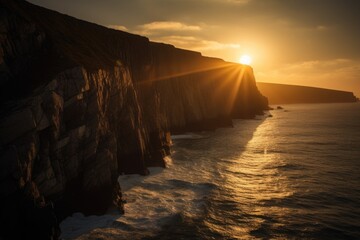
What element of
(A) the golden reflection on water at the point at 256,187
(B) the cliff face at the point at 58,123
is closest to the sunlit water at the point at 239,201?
(A) the golden reflection on water at the point at 256,187

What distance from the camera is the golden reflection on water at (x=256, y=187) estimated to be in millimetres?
17844

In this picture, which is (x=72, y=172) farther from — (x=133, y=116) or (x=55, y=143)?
(x=133, y=116)

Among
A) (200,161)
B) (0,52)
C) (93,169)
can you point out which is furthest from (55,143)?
(200,161)

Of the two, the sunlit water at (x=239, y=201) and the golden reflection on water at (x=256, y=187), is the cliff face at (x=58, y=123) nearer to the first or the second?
the sunlit water at (x=239, y=201)

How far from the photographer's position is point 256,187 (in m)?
24.2

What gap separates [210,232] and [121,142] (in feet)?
48.3

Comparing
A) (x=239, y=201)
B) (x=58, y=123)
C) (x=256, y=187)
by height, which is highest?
(x=58, y=123)

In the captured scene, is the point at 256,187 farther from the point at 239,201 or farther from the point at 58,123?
the point at 58,123

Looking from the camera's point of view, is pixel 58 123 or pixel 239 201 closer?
pixel 58 123

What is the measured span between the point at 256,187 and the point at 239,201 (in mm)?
3832

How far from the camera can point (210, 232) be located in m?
16.3

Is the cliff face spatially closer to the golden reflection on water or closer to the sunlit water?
the sunlit water

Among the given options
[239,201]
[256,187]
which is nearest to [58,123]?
[239,201]

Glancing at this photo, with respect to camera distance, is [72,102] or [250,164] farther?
[250,164]
